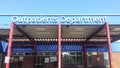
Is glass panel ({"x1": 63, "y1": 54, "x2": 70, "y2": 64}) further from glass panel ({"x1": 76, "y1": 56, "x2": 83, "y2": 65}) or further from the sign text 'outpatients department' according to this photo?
the sign text 'outpatients department'

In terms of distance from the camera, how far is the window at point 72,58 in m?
31.0

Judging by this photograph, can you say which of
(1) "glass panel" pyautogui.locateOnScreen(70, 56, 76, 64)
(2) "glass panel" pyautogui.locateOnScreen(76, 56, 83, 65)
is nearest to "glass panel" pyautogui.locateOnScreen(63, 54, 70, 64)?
(1) "glass panel" pyautogui.locateOnScreen(70, 56, 76, 64)

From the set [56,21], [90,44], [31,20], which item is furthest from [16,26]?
[90,44]

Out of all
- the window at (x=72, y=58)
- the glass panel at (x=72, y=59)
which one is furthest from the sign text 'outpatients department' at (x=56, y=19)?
the glass panel at (x=72, y=59)

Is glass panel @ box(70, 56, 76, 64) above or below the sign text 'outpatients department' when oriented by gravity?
below

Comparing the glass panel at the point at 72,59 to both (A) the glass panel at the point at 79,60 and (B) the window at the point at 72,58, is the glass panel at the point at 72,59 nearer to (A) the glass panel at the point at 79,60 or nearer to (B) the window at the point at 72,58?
(B) the window at the point at 72,58

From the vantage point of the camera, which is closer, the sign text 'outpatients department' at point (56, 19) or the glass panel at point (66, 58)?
the sign text 'outpatients department' at point (56, 19)

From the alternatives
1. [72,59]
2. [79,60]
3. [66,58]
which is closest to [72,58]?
[72,59]

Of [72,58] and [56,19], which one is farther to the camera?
[72,58]

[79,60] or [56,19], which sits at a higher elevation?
[56,19]

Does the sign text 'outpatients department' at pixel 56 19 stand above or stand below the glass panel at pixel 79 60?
above

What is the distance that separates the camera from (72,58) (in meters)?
31.3

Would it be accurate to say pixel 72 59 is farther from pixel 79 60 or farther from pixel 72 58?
pixel 79 60

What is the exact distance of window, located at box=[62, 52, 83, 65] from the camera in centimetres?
3103
